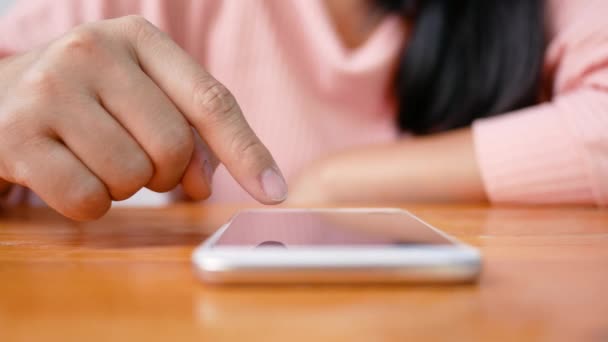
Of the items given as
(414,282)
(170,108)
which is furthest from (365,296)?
(170,108)

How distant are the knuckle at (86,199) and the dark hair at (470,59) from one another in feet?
1.58

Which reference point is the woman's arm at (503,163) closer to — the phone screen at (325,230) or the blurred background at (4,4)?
the phone screen at (325,230)

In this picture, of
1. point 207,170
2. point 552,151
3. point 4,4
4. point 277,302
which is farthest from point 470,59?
Result: point 4,4

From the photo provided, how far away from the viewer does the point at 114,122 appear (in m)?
0.23

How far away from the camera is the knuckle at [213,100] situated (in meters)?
0.23

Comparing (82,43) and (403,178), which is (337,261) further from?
(403,178)

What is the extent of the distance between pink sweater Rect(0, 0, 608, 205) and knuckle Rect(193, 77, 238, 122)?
394 mm

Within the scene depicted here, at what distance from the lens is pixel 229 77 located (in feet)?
2.31

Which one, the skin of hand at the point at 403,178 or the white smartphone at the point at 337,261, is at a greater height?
the white smartphone at the point at 337,261

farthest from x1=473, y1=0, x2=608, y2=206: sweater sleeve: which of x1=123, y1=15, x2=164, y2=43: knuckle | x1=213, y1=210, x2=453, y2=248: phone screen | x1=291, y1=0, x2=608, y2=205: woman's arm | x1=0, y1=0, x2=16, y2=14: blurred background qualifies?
x1=0, y1=0, x2=16, y2=14: blurred background

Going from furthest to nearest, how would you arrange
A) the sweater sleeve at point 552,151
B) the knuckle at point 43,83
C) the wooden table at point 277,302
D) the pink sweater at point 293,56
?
1. the pink sweater at point 293,56
2. the sweater sleeve at point 552,151
3. the knuckle at point 43,83
4. the wooden table at point 277,302

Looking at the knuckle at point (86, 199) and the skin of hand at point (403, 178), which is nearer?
the knuckle at point (86, 199)

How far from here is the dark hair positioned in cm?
61

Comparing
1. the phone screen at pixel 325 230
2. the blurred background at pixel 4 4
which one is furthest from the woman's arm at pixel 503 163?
the blurred background at pixel 4 4
